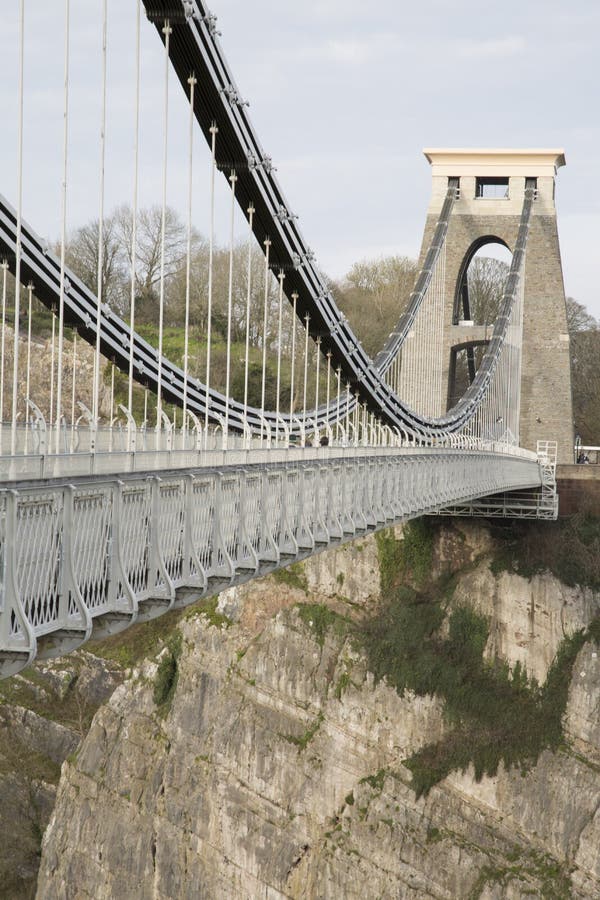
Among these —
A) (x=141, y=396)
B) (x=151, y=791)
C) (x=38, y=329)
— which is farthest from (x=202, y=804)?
(x=141, y=396)

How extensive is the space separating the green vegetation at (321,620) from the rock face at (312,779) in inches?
2.2

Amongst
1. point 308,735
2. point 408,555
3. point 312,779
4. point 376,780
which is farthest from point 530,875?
point 408,555

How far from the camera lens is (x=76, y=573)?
341 inches

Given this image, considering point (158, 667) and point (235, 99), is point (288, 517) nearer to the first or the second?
point (235, 99)

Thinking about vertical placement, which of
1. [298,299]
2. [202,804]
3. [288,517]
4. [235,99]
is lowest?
[202,804]

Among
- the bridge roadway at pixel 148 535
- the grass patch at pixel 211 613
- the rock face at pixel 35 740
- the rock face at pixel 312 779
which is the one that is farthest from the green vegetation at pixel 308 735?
the bridge roadway at pixel 148 535

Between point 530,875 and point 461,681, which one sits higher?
point 461,681

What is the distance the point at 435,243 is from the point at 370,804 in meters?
18.4

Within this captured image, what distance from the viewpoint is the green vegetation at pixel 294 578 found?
36.9 meters

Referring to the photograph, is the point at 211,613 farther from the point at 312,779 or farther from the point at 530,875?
the point at 530,875

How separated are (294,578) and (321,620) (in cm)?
161

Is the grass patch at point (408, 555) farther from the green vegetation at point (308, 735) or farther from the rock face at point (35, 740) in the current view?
the rock face at point (35, 740)

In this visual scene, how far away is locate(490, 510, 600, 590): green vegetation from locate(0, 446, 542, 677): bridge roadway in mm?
17624

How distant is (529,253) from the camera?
45.5 metres
